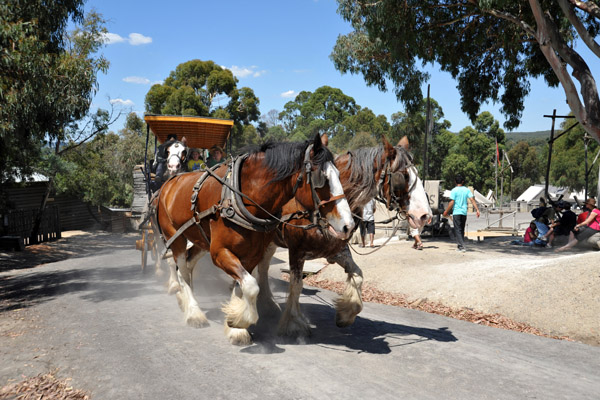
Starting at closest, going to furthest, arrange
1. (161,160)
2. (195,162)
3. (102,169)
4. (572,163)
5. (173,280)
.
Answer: (173,280) → (161,160) → (195,162) → (102,169) → (572,163)

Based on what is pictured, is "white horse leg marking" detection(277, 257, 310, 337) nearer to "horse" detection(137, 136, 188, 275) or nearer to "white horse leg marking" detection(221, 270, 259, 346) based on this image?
"white horse leg marking" detection(221, 270, 259, 346)

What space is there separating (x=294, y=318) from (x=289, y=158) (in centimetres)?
183

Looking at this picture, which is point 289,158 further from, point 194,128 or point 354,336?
→ point 194,128

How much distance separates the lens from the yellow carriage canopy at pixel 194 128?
8594 mm

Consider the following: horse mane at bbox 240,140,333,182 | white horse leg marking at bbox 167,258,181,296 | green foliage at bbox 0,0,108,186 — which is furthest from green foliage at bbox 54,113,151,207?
horse mane at bbox 240,140,333,182

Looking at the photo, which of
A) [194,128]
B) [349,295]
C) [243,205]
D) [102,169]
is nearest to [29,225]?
[102,169]

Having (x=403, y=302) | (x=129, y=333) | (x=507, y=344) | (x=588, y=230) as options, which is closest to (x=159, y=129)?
(x=129, y=333)

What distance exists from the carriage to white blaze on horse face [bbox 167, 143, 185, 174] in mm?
796

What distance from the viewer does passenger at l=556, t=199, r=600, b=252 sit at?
37.4 feet

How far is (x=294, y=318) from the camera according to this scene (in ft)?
17.2

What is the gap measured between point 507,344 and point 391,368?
174 centimetres

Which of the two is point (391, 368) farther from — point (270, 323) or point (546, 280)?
point (546, 280)

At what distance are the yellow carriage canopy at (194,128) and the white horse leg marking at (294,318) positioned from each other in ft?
13.8

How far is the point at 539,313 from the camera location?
21.0ft
